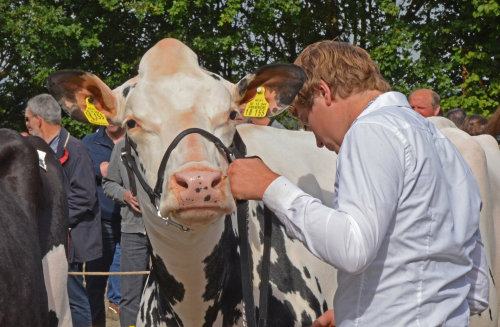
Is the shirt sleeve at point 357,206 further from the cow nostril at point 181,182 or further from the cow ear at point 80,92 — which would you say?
the cow ear at point 80,92

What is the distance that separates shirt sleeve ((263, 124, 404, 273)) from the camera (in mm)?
1786

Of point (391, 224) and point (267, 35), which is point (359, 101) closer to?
point (391, 224)

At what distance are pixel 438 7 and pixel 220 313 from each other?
55.1 ft

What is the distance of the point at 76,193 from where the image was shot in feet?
19.4

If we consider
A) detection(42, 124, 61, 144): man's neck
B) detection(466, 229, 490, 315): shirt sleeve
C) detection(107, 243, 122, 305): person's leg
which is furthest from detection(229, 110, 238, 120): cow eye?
detection(107, 243, 122, 305): person's leg

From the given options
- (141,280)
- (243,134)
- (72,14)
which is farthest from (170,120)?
(72,14)

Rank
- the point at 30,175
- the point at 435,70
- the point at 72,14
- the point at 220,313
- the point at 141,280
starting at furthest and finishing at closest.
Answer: the point at 72,14 → the point at 435,70 → the point at 141,280 → the point at 30,175 → the point at 220,313

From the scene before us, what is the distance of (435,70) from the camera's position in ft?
55.3

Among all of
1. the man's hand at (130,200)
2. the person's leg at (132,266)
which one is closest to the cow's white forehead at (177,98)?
the man's hand at (130,200)

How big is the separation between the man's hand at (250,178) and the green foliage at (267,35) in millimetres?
14636

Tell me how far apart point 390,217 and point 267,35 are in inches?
677

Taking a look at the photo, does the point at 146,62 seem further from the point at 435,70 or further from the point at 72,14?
the point at 72,14

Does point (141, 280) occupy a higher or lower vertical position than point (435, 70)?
lower

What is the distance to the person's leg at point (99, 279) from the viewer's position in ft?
22.2
